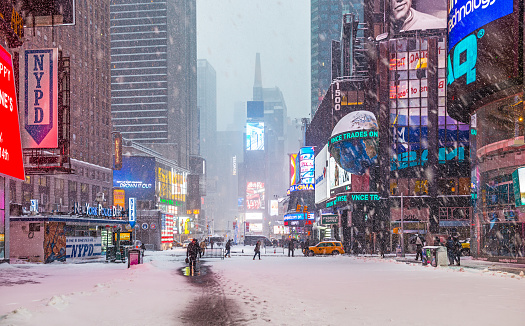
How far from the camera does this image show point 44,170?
32.0m

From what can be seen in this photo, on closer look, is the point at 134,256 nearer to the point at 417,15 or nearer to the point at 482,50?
the point at 482,50

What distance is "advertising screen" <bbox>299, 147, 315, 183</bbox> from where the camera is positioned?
338 ft

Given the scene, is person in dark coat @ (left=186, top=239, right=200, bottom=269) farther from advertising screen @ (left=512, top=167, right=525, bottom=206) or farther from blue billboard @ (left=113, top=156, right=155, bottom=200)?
blue billboard @ (left=113, top=156, right=155, bottom=200)

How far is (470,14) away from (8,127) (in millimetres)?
26784

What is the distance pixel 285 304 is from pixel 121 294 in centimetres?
549

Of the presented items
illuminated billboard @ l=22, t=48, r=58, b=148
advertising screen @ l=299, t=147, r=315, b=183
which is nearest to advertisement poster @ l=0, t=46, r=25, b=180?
illuminated billboard @ l=22, t=48, r=58, b=148

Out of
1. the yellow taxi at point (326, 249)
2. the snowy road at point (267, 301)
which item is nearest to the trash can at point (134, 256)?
the snowy road at point (267, 301)

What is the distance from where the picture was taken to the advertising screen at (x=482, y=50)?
32094 millimetres

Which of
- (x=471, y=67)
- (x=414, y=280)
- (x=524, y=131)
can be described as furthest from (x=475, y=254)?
(x=414, y=280)

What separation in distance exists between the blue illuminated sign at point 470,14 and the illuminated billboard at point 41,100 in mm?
24126

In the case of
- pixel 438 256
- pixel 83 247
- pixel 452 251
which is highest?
pixel 452 251

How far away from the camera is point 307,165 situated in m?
104

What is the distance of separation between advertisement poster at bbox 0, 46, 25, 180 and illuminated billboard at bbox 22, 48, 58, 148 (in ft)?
12.3

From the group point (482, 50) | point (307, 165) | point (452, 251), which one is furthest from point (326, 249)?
point (307, 165)
